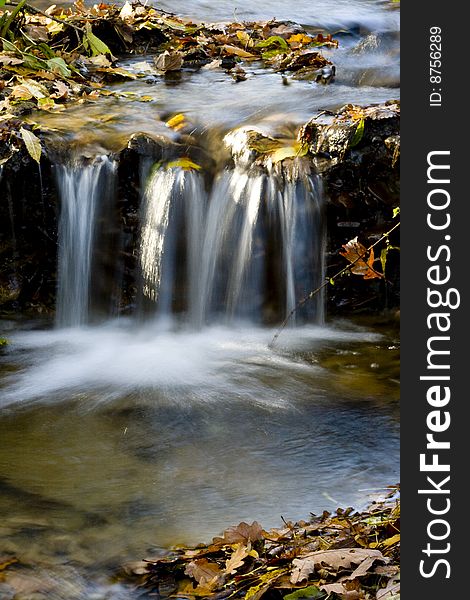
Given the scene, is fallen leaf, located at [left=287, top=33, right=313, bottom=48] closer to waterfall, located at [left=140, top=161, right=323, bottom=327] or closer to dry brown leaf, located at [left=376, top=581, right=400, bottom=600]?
waterfall, located at [left=140, top=161, right=323, bottom=327]

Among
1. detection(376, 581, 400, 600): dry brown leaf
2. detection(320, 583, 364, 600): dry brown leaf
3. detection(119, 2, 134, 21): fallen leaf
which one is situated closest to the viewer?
detection(376, 581, 400, 600): dry brown leaf

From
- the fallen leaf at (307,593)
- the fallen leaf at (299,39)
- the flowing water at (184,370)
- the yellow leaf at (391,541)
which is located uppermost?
the fallen leaf at (299,39)

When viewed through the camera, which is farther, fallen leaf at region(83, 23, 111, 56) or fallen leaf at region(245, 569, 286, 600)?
fallen leaf at region(83, 23, 111, 56)

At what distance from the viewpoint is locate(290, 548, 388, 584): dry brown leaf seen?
2.86m

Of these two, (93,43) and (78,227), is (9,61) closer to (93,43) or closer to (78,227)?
(93,43)

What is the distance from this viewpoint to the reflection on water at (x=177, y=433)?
3604mm

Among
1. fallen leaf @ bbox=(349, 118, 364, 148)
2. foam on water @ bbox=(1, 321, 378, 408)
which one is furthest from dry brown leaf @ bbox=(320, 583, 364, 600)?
fallen leaf @ bbox=(349, 118, 364, 148)

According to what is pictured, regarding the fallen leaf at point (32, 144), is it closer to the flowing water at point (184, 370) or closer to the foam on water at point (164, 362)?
the flowing water at point (184, 370)

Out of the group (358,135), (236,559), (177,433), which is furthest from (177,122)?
(236,559)

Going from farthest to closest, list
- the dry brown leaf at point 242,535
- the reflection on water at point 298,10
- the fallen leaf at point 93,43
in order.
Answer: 1. the reflection on water at point 298,10
2. the fallen leaf at point 93,43
3. the dry brown leaf at point 242,535

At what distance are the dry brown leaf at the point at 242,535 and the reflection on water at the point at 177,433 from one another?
0.12 m

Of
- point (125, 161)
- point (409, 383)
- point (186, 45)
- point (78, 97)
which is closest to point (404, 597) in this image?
point (409, 383)

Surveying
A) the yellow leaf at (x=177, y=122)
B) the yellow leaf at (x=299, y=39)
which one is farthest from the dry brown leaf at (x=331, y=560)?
the yellow leaf at (x=299, y=39)

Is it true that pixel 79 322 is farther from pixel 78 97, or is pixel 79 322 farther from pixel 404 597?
pixel 404 597
